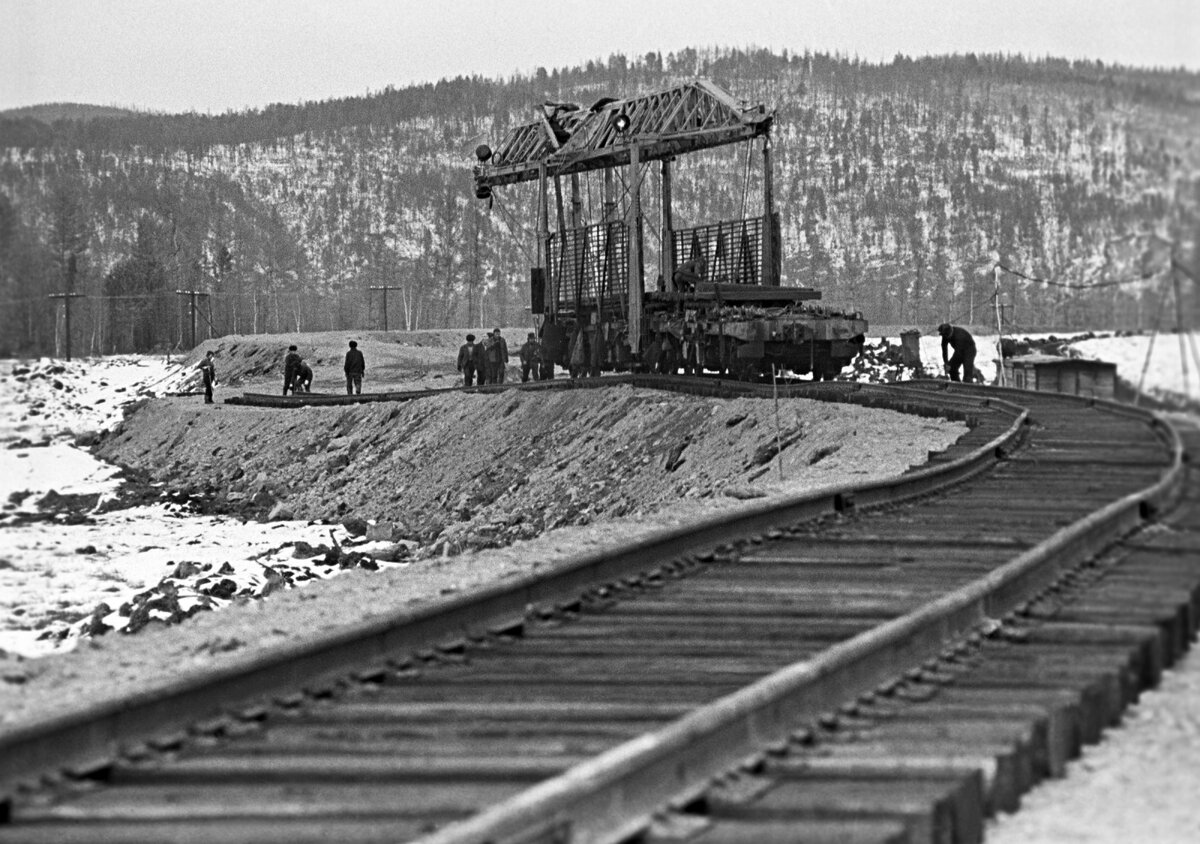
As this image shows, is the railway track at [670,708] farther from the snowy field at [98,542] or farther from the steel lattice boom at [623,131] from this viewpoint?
the steel lattice boom at [623,131]

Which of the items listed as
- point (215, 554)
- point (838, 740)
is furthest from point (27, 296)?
point (215, 554)

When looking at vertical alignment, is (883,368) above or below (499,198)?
below

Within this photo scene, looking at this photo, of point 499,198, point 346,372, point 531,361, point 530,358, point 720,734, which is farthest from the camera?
point 499,198

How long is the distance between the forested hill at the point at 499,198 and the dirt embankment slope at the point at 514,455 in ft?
123

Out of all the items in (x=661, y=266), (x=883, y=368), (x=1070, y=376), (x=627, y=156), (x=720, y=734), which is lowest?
(x=883, y=368)

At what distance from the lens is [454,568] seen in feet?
38.1

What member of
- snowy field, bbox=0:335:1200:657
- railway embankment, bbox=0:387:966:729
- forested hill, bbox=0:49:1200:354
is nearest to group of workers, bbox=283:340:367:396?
railway embankment, bbox=0:387:966:729

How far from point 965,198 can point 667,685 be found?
13738cm

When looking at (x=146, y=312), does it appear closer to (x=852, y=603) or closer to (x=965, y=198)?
(x=965, y=198)

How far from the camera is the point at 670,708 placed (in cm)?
626

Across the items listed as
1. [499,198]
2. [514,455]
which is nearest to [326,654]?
[514,455]

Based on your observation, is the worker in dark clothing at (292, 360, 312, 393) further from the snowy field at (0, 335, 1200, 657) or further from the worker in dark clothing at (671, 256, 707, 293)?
the worker in dark clothing at (671, 256, 707, 293)

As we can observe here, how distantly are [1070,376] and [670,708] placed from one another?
26.8 meters

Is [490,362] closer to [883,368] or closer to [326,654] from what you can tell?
[883,368]
